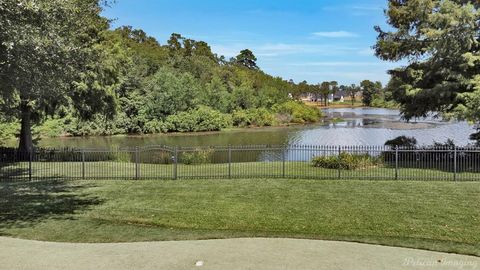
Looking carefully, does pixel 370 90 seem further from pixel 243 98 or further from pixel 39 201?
pixel 39 201

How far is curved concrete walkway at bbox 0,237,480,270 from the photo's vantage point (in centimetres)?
783

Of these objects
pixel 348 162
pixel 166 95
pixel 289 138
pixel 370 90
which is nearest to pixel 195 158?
pixel 348 162

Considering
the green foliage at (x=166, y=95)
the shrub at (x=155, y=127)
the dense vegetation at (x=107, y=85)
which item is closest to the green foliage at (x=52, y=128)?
the dense vegetation at (x=107, y=85)

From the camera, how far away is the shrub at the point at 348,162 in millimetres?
21484

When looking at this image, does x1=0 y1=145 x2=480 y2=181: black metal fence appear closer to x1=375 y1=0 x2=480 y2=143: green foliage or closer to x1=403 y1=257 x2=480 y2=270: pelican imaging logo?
x1=375 y1=0 x2=480 y2=143: green foliage

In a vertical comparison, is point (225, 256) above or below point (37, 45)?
below

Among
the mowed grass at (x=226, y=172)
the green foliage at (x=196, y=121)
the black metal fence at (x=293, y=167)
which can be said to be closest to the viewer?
the mowed grass at (x=226, y=172)

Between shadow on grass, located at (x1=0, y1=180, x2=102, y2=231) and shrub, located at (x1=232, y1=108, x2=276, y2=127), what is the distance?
5918 cm

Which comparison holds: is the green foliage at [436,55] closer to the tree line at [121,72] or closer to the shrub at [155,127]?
the tree line at [121,72]

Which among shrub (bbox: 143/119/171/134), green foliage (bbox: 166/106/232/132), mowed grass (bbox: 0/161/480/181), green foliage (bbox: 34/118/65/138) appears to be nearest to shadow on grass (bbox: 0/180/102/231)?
mowed grass (bbox: 0/161/480/181)

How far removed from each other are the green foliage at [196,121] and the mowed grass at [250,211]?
49849 mm

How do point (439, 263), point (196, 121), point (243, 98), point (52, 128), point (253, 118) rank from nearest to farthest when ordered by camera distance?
point (439, 263) → point (52, 128) → point (196, 121) → point (253, 118) → point (243, 98)

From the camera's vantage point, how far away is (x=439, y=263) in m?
7.93

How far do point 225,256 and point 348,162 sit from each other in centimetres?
1411
